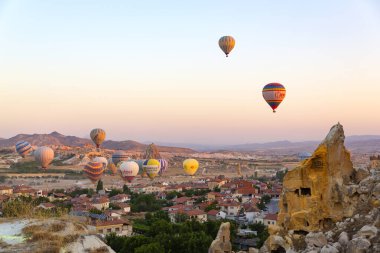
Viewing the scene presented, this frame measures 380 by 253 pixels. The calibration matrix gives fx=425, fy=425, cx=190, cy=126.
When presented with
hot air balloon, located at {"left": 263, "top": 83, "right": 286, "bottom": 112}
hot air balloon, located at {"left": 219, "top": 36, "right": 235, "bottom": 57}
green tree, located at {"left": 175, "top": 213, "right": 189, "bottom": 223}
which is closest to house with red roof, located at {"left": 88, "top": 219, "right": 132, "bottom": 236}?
green tree, located at {"left": 175, "top": 213, "right": 189, "bottom": 223}

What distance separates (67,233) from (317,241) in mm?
5184

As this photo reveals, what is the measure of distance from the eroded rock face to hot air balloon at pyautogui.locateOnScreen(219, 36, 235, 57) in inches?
1420

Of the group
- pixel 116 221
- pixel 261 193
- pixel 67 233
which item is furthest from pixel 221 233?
pixel 261 193

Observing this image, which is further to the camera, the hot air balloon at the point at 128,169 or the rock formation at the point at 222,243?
the hot air balloon at the point at 128,169

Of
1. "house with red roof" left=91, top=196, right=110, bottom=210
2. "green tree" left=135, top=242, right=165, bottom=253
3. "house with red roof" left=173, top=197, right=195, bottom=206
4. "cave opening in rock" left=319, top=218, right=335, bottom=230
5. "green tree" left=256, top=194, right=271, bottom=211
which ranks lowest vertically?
"green tree" left=256, top=194, right=271, bottom=211

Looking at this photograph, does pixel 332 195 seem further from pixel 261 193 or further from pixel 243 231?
pixel 261 193

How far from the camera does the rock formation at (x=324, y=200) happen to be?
9.16 metres

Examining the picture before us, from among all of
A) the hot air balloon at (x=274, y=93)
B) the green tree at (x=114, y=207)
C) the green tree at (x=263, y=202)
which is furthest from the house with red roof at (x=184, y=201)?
the hot air balloon at (x=274, y=93)

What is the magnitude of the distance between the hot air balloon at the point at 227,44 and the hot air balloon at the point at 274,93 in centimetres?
995

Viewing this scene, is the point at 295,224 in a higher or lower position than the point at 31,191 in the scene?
higher

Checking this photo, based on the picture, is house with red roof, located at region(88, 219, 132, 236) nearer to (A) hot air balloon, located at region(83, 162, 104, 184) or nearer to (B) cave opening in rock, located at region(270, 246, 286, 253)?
(B) cave opening in rock, located at region(270, 246, 286, 253)

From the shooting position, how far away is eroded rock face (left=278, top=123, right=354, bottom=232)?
33.6 ft

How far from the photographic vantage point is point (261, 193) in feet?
197

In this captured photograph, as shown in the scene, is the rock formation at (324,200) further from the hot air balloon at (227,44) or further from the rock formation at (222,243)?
the hot air balloon at (227,44)
